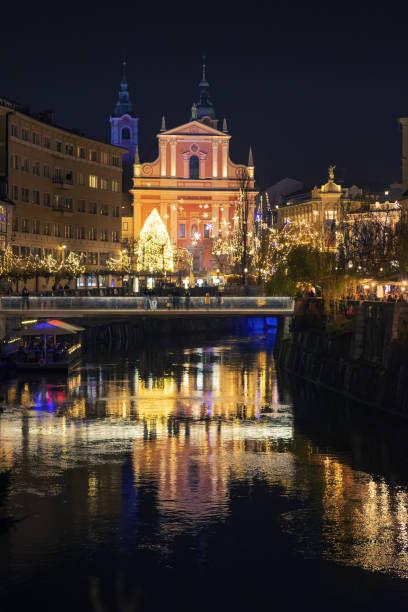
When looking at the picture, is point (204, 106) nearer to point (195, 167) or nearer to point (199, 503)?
point (195, 167)

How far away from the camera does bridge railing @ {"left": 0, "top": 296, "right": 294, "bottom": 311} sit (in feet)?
256

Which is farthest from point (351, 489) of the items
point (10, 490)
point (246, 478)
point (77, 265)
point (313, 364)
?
point (77, 265)

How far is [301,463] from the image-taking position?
44812 mm

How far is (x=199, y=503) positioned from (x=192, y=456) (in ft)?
26.8

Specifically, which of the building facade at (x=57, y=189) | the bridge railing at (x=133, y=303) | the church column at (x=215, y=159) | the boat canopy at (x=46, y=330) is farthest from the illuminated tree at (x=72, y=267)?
the church column at (x=215, y=159)

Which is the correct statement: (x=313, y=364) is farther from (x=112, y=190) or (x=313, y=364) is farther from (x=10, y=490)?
(x=112, y=190)

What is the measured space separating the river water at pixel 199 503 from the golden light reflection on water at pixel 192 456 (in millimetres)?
95

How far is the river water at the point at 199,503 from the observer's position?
1187 inches

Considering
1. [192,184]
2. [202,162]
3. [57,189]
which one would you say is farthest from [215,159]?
[57,189]

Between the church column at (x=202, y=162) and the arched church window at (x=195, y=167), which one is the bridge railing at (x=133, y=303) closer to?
the church column at (x=202, y=162)

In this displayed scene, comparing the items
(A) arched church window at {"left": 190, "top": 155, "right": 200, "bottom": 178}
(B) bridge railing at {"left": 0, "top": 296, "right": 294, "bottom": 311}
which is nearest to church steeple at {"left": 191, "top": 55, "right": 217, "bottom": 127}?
(A) arched church window at {"left": 190, "top": 155, "right": 200, "bottom": 178}

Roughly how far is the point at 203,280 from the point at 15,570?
127m

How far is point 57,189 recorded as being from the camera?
125m

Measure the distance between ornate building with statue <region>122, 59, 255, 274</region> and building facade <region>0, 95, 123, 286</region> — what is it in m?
27.9
